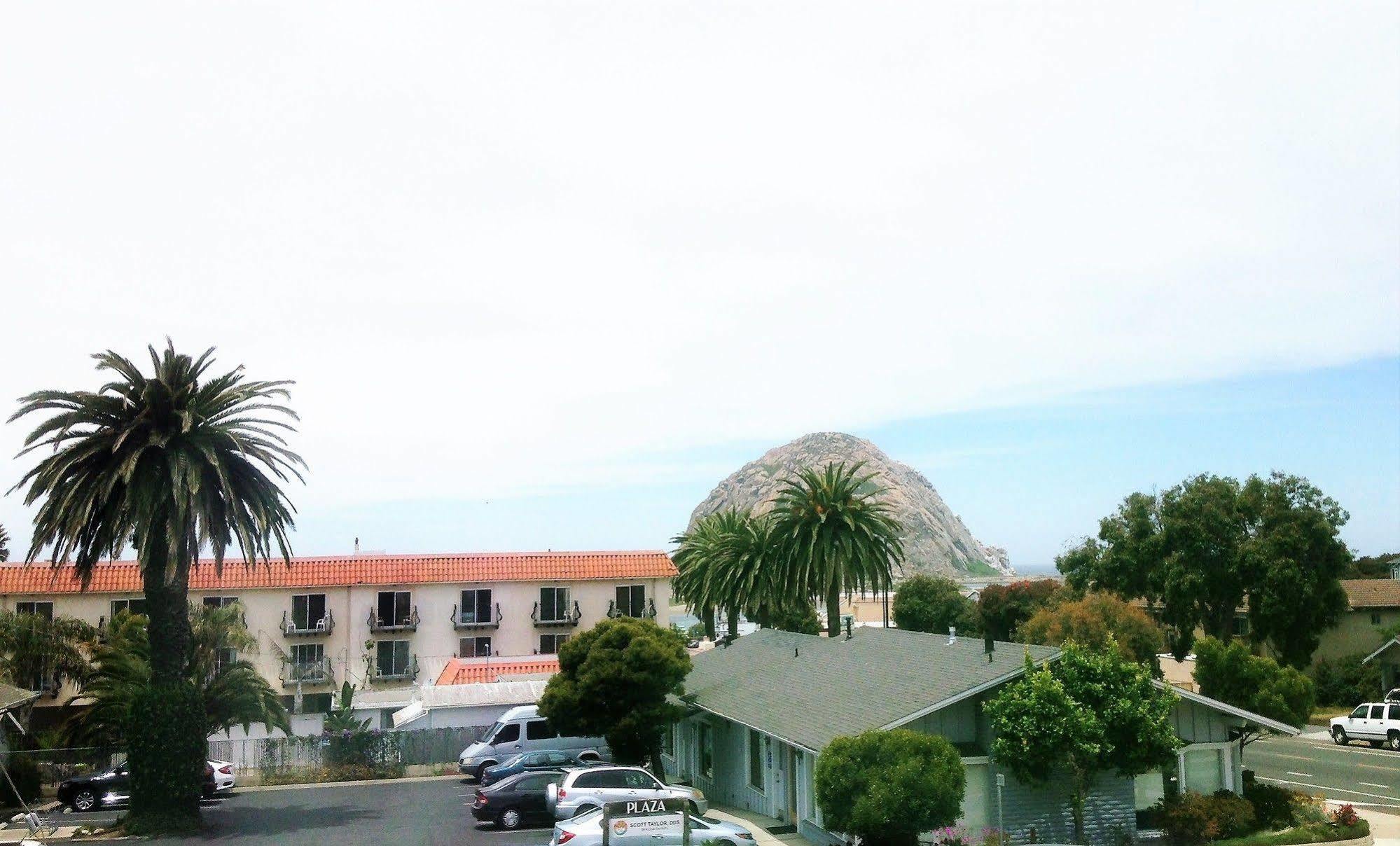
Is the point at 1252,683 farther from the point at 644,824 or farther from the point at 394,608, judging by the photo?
→ the point at 394,608

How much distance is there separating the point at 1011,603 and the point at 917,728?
68.0m

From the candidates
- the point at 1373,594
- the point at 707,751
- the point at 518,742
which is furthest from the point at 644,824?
the point at 1373,594

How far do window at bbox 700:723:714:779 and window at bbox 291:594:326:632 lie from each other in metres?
32.8

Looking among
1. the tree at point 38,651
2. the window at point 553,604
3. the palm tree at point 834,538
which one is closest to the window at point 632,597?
the window at point 553,604

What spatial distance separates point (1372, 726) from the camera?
48.4 meters

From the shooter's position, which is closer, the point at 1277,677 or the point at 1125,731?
the point at 1125,731

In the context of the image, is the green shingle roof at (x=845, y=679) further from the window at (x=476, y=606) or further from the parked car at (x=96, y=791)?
the window at (x=476, y=606)

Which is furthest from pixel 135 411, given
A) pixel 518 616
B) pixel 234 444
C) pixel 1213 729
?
pixel 518 616

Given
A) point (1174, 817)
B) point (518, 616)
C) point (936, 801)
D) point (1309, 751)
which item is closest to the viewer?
point (936, 801)

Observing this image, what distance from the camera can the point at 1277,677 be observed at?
4291cm

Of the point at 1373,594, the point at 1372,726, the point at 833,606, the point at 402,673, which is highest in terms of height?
the point at 833,606

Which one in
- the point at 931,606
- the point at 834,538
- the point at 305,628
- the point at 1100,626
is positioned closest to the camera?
the point at 1100,626

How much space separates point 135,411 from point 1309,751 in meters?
45.6

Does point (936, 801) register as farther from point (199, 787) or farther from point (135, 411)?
point (135, 411)
